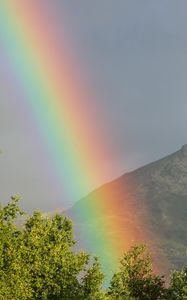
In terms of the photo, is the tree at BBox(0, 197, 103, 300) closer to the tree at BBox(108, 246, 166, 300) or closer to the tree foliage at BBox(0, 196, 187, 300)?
the tree foliage at BBox(0, 196, 187, 300)

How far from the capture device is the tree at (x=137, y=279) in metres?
58.6

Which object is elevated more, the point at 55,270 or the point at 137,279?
the point at 55,270

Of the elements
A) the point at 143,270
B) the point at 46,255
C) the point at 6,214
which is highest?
the point at 6,214

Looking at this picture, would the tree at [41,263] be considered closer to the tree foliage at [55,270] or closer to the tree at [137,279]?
the tree foliage at [55,270]

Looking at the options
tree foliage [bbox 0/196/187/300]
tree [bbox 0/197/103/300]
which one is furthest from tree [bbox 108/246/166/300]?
tree [bbox 0/197/103/300]

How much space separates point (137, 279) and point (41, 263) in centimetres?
1209

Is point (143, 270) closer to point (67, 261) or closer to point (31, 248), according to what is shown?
point (67, 261)

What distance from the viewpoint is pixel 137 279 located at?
5959 centimetres

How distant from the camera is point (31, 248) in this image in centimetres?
5562

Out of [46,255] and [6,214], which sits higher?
[6,214]

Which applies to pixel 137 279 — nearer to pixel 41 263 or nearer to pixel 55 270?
pixel 55 270

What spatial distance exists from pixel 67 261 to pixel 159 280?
11467 mm

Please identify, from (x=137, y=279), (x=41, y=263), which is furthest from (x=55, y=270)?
(x=137, y=279)

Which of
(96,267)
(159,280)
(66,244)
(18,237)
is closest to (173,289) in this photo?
(159,280)
